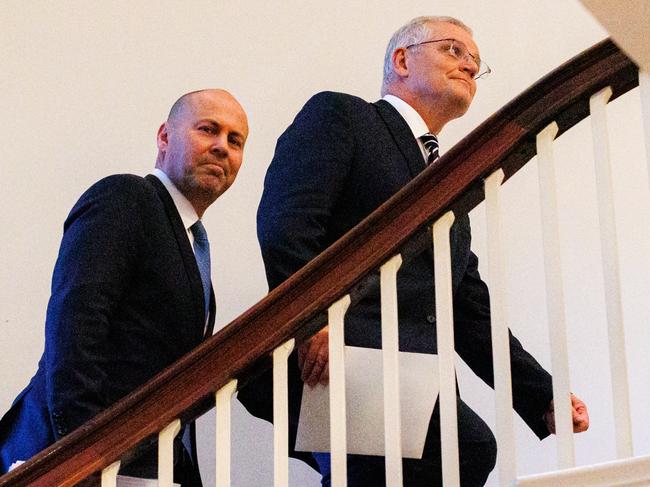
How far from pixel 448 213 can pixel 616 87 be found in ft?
1.21

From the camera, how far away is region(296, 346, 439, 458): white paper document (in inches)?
97.5

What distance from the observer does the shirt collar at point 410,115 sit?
3.34 metres

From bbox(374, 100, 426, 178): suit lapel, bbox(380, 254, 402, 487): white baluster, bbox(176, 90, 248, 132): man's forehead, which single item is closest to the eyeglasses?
bbox(374, 100, 426, 178): suit lapel

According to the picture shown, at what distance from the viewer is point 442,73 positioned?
3.57m

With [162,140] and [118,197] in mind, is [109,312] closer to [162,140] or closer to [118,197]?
[118,197]

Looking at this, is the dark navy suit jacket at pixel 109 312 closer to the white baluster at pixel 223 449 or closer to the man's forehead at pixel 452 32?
the white baluster at pixel 223 449

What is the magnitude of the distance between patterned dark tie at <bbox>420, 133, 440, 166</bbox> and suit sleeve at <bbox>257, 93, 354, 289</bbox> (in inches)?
10.4

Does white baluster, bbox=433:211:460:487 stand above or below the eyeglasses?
below

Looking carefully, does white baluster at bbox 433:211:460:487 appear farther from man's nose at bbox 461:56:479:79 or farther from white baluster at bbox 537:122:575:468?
man's nose at bbox 461:56:479:79

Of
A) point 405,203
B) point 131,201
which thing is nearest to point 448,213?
point 405,203

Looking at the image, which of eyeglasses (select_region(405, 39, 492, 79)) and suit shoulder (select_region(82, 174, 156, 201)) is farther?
eyeglasses (select_region(405, 39, 492, 79))

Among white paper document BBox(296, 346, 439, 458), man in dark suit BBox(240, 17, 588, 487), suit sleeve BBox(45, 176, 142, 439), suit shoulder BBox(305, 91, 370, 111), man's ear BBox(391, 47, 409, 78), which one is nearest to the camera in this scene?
white paper document BBox(296, 346, 439, 458)

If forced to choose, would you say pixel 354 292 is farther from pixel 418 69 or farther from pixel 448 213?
pixel 418 69

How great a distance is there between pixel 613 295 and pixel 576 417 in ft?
2.71
